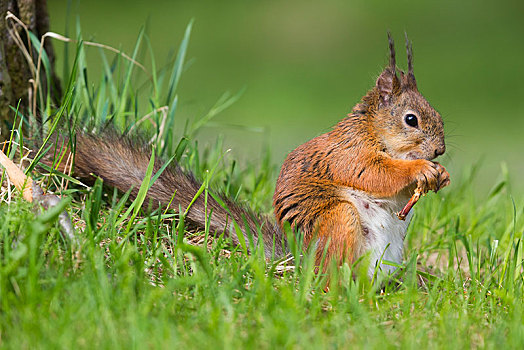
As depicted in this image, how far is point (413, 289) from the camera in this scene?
2193 millimetres

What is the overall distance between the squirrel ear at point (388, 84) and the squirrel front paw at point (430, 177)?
0.35 m

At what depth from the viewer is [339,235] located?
8.17 ft

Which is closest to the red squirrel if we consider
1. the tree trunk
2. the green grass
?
the green grass

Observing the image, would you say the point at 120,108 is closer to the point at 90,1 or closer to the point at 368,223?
Result: the point at 368,223

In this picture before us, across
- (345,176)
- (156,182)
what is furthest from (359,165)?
(156,182)

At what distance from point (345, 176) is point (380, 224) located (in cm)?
23

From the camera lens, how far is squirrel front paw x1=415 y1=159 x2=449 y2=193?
2533mm

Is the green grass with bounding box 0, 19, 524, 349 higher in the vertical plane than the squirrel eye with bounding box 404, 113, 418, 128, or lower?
lower

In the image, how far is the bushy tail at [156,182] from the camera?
2662mm

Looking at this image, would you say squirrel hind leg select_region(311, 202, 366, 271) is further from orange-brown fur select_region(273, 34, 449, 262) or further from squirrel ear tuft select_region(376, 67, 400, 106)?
squirrel ear tuft select_region(376, 67, 400, 106)

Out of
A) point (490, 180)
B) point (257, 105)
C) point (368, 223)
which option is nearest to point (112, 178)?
point (368, 223)

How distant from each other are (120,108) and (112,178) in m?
0.69

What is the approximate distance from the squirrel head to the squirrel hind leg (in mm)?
363

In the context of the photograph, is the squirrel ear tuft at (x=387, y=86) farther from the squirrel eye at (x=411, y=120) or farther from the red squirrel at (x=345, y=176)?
the squirrel eye at (x=411, y=120)
